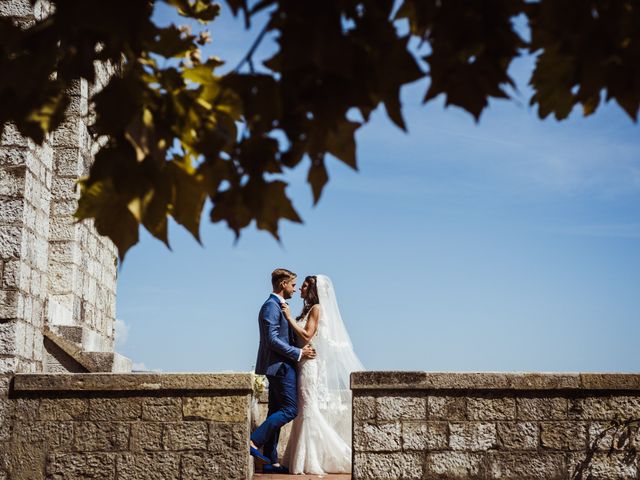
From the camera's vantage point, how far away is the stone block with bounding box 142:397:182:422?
681 cm

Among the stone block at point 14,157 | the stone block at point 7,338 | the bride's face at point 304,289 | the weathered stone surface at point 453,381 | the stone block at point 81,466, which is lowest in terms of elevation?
the stone block at point 81,466

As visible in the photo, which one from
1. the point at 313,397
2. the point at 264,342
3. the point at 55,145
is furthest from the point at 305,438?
the point at 55,145

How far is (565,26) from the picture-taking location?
2.13 metres

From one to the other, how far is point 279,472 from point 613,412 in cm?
320

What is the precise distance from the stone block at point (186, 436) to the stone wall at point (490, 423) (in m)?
1.19

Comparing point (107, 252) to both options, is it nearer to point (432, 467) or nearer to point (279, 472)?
point (279, 472)

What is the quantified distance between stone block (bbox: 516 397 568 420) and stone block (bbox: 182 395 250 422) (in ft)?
7.09

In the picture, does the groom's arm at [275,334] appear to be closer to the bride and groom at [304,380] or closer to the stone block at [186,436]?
the bride and groom at [304,380]

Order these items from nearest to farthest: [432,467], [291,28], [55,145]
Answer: [291,28], [432,467], [55,145]

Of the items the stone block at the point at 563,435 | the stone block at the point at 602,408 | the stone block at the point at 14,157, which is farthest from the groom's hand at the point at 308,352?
the stone block at the point at 14,157

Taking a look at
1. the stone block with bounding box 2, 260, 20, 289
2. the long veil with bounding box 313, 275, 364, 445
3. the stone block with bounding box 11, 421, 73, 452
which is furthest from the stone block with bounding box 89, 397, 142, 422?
the long veil with bounding box 313, 275, 364, 445

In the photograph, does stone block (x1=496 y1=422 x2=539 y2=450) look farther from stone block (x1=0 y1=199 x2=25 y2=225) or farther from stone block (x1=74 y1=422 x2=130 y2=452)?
stone block (x1=0 y1=199 x2=25 y2=225)

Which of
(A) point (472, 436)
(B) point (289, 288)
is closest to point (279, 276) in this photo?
(B) point (289, 288)

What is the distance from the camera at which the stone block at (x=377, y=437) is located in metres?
6.86
